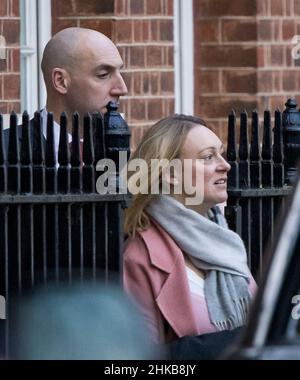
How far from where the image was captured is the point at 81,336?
6.09 m

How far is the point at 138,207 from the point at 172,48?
3.84m

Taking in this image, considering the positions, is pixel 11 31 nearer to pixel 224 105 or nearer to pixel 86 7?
pixel 86 7

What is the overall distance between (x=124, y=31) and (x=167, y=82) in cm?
47

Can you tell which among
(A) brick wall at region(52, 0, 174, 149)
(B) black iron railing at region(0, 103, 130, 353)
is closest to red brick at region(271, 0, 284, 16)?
(A) brick wall at region(52, 0, 174, 149)

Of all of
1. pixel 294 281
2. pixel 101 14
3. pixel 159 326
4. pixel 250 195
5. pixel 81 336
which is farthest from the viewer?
pixel 101 14

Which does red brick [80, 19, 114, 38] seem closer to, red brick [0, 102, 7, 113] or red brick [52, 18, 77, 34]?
red brick [52, 18, 77, 34]

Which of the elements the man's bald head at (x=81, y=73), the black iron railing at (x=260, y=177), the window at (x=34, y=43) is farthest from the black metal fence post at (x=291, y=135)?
the window at (x=34, y=43)

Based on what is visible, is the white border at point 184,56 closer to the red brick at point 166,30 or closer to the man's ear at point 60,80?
the red brick at point 166,30

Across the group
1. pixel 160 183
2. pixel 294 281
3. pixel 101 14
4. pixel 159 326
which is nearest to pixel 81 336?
pixel 159 326

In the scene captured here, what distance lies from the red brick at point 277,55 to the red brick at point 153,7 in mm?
775

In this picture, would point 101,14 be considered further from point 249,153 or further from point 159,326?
point 159,326

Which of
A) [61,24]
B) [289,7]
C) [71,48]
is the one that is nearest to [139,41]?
[61,24]

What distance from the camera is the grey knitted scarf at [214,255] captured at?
6902 millimetres

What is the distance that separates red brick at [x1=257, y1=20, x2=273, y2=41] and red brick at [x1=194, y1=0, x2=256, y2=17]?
0.25 ft
